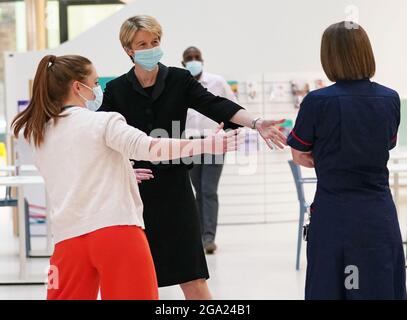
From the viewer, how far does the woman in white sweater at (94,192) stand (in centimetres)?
248

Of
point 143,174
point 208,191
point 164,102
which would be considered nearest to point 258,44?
point 208,191

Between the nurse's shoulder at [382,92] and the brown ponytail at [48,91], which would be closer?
the brown ponytail at [48,91]

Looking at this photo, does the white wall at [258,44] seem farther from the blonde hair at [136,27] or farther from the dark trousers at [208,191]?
the blonde hair at [136,27]

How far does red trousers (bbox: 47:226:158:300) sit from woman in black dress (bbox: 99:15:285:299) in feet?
2.93

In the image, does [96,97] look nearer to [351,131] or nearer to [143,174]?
[143,174]

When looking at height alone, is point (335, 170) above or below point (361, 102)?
below

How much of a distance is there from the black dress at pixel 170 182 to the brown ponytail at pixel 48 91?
773mm

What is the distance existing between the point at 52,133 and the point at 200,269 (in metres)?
1.17

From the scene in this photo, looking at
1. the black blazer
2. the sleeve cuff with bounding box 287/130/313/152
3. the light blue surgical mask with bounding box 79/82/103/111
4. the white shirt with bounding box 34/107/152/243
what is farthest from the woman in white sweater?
the black blazer

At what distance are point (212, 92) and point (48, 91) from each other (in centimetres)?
382

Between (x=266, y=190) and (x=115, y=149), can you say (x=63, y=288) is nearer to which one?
(x=115, y=149)

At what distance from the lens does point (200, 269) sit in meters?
3.46

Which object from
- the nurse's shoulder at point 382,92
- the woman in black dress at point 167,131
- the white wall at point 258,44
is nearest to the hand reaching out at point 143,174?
the woman in black dress at point 167,131
